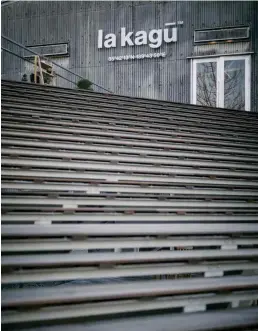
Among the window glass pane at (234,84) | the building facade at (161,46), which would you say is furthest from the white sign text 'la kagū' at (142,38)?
the window glass pane at (234,84)

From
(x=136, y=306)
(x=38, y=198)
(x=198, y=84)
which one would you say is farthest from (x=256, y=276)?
(x=198, y=84)

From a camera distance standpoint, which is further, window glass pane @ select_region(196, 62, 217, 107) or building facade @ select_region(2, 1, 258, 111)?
window glass pane @ select_region(196, 62, 217, 107)

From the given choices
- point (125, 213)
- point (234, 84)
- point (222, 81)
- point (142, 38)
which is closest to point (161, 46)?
point (142, 38)

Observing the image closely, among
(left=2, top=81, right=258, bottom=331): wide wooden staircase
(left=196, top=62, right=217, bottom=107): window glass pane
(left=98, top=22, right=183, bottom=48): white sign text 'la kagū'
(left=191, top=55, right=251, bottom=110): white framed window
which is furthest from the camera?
(left=98, top=22, right=183, bottom=48): white sign text 'la kagū'

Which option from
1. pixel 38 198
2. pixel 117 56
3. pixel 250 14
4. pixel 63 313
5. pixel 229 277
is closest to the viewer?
pixel 63 313

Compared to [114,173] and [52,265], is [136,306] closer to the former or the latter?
[52,265]

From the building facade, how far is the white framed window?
27mm

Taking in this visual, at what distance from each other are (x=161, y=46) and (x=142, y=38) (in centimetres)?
63

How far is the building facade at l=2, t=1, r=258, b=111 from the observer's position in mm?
9398

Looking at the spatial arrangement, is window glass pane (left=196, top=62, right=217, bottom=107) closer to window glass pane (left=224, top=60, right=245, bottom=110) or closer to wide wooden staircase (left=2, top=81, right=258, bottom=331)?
window glass pane (left=224, top=60, right=245, bottom=110)

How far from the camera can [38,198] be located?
3293 mm

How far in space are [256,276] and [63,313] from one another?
55.3 inches

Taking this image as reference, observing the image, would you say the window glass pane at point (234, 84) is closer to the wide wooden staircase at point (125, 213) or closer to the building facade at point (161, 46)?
the building facade at point (161, 46)

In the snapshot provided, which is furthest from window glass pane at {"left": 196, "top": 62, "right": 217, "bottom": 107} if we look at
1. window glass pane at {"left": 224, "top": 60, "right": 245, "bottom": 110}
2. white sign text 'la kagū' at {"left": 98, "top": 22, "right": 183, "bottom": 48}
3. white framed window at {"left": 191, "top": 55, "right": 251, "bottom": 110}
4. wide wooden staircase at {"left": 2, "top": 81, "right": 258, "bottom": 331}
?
wide wooden staircase at {"left": 2, "top": 81, "right": 258, "bottom": 331}
